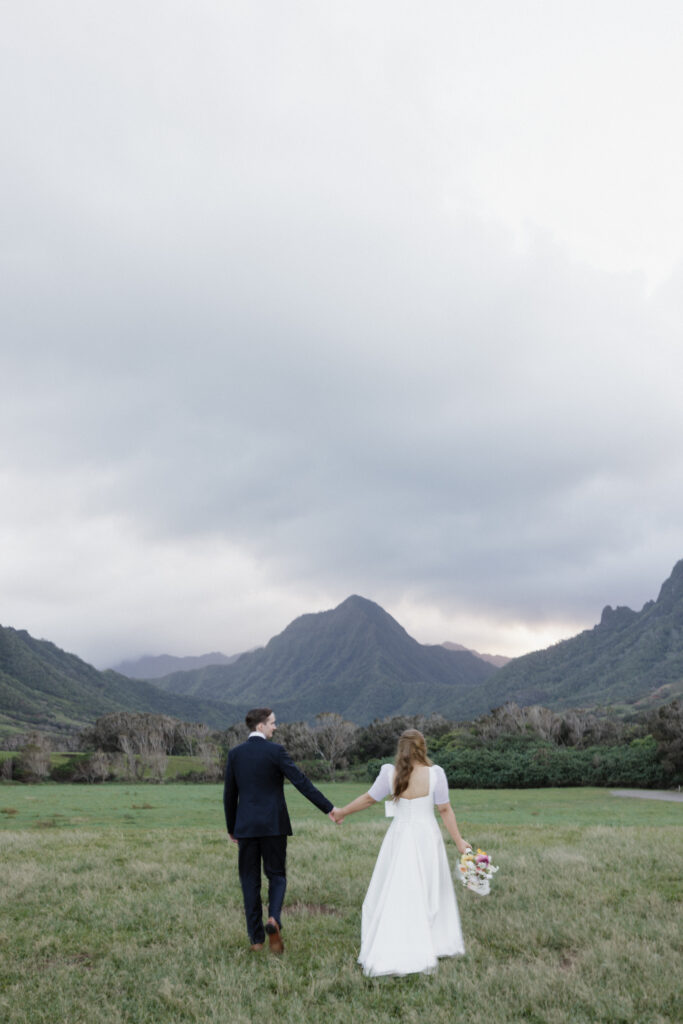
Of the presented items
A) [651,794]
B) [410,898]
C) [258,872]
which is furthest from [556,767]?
[410,898]

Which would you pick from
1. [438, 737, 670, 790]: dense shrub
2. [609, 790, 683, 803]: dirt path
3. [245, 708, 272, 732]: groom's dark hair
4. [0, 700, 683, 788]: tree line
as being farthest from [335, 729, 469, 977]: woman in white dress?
[438, 737, 670, 790]: dense shrub

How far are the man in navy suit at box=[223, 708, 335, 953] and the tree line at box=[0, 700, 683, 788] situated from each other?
49.5 metres

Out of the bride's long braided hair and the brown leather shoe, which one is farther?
the brown leather shoe

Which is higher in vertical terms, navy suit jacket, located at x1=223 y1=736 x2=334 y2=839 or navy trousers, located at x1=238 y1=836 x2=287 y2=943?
navy suit jacket, located at x1=223 y1=736 x2=334 y2=839

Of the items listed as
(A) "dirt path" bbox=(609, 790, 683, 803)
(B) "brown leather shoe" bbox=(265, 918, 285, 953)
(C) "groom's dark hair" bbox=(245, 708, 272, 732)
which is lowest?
(A) "dirt path" bbox=(609, 790, 683, 803)

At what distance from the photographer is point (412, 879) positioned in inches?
320

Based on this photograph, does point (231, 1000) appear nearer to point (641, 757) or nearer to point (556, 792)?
point (556, 792)

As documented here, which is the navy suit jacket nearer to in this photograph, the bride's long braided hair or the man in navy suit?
the man in navy suit

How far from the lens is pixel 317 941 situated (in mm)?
9141

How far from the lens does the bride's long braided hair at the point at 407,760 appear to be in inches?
330

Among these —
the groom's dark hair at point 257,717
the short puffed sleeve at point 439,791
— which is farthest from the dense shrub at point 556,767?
the groom's dark hair at point 257,717

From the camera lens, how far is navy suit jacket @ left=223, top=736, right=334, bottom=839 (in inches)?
350

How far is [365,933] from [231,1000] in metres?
1.87

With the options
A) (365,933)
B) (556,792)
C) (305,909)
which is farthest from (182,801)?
(365,933)
